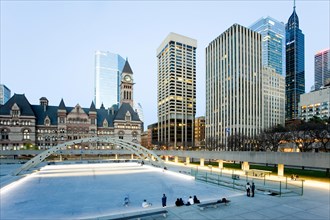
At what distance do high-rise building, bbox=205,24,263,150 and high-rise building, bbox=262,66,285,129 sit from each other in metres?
13.8

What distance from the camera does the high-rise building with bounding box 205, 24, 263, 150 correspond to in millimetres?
163875

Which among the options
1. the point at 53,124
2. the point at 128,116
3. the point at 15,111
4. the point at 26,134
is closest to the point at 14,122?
the point at 15,111

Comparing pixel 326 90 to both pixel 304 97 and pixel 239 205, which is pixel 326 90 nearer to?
pixel 304 97

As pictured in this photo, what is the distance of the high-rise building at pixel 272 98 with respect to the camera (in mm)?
183750

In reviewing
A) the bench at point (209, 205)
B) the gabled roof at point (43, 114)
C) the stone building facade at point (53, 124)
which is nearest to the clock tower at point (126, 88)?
the stone building facade at point (53, 124)

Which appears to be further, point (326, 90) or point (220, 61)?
point (220, 61)

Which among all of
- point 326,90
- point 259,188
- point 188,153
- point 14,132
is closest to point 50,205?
point 259,188

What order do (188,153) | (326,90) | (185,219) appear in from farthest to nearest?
(326,90) → (188,153) → (185,219)

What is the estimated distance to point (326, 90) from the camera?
13962 centimetres

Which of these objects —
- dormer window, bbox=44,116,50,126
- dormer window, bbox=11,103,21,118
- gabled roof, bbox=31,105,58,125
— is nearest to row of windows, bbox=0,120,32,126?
dormer window, bbox=11,103,21,118

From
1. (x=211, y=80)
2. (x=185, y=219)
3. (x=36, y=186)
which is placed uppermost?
(x=211, y=80)

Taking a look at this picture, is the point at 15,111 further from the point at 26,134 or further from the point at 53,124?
the point at 53,124

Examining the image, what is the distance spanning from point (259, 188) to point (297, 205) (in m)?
7.17

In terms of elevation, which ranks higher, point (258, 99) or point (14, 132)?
point (258, 99)
